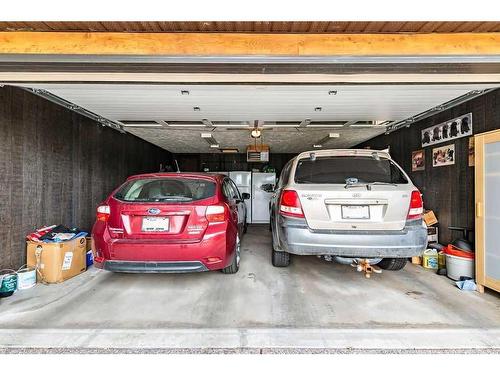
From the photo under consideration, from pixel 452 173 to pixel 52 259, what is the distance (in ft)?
18.4

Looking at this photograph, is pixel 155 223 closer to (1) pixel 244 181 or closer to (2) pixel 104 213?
(2) pixel 104 213

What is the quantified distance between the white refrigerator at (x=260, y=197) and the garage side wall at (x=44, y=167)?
476 cm

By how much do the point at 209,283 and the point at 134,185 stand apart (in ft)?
4.76

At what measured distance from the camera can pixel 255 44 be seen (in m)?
2.15

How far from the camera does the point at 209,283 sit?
322 cm

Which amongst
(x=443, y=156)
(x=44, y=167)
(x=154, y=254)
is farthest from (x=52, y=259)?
(x=443, y=156)

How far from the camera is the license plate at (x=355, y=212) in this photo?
8.86ft

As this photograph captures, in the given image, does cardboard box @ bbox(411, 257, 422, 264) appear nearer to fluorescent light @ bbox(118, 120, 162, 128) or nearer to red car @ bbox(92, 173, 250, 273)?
red car @ bbox(92, 173, 250, 273)

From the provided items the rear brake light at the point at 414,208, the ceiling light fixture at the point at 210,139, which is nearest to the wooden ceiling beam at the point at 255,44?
the rear brake light at the point at 414,208

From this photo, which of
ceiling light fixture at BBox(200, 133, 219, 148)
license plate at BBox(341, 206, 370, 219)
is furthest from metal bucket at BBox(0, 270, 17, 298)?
ceiling light fixture at BBox(200, 133, 219, 148)

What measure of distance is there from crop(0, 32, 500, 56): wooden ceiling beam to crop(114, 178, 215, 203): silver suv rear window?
140 centimetres

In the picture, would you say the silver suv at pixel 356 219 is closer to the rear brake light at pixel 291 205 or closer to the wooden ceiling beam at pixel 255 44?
the rear brake light at pixel 291 205

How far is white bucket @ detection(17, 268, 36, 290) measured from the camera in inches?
120

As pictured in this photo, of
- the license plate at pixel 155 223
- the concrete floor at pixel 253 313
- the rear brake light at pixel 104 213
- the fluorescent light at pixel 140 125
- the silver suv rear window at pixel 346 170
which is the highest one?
the fluorescent light at pixel 140 125
